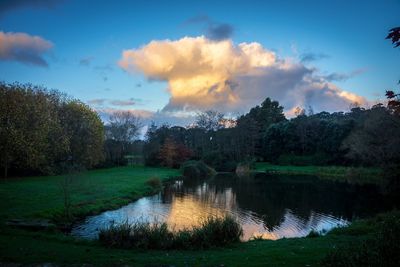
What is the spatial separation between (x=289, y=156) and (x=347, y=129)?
719 inches

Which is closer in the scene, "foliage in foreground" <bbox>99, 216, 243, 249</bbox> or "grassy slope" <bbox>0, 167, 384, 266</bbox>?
"grassy slope" <bbox>0, 167, 384, 266</bbox>

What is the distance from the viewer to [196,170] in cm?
8506

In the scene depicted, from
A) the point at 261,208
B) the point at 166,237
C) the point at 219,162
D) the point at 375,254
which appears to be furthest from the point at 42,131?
the point at 219,162

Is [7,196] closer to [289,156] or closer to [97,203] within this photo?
[97,203]

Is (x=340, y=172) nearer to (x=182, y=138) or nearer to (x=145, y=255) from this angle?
(x=182, y=138)

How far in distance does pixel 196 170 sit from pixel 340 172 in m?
33.2

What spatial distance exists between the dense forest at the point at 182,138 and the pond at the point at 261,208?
22.0ft

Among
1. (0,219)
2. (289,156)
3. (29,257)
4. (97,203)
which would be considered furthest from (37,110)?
(289,156)

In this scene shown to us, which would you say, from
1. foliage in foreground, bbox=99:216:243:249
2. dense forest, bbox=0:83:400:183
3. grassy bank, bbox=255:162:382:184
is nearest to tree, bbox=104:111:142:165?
dense forest, bbox=0:83:400:183

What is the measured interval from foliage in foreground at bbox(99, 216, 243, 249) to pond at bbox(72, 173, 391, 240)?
5.11 metres

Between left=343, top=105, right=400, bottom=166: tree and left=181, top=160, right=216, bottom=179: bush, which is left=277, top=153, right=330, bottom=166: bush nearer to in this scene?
left=343, top=105, right=400, bottom=166: tree

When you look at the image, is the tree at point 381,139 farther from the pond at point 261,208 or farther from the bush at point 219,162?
the bush at point 219,162

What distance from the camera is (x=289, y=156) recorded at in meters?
106

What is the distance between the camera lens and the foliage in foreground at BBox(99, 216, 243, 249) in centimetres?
1934
